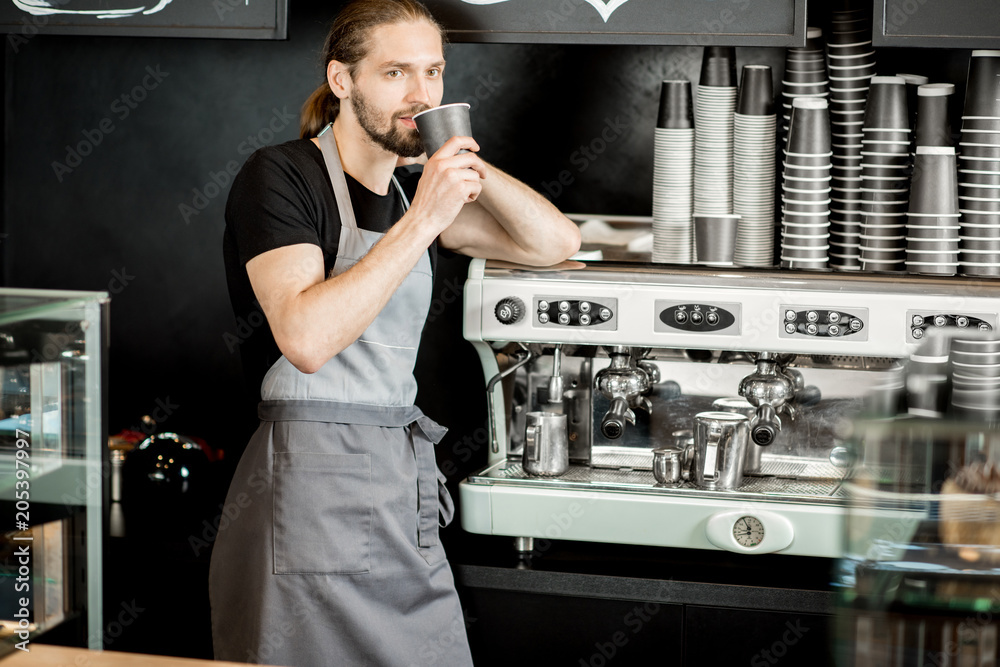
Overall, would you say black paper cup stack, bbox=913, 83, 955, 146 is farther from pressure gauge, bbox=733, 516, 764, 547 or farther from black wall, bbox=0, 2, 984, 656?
pressure gauge, bbox=733, 516, 764, 547

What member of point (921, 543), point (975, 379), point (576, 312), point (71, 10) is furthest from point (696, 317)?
point (71, 10)

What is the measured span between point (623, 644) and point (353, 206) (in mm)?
935

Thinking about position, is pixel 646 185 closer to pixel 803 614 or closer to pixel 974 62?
pixel 974 62

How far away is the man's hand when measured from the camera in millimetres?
1539

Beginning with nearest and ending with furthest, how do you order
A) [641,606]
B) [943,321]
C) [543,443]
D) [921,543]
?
1. [921,543]
2. [943,321]
3. [641,606]
4. [543,443]

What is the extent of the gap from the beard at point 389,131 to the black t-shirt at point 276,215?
0.09 m

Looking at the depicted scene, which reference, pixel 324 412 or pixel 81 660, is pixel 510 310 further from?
pixel 81 660

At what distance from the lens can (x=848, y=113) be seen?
2.02 metres

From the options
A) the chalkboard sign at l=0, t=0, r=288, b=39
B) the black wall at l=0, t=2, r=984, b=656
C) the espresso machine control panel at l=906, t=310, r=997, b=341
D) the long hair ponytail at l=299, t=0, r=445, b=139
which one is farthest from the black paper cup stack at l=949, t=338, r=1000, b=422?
the chalkboard sign at l=0, t=0, r=288, b=39

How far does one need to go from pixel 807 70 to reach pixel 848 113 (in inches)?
5.1

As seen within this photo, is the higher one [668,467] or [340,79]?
[340,79]

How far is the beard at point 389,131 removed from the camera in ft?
5.50

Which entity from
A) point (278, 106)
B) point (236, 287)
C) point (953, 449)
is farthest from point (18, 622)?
point (278, 106)

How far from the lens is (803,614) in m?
1.84
